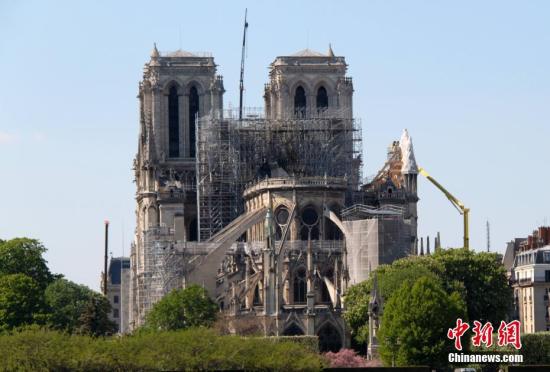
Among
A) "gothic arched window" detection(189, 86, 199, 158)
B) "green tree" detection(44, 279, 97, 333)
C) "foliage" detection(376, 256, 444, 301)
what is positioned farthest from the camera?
"gothic arched window" detection(189, 86, 199, 158)

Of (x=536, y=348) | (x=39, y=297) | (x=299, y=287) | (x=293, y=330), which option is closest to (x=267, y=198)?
(x=299, y=287)

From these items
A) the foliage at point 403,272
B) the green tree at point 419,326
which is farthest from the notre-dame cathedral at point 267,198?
the green tree at point 419,326

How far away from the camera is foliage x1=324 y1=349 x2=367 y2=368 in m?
132

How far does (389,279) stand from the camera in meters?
146

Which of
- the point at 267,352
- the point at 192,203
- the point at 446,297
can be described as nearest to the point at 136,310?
the point at 192,203

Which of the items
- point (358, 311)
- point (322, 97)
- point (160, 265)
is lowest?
point (358, 311)

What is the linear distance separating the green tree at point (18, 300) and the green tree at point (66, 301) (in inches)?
90.1

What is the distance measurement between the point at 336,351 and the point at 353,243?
13.0 metres

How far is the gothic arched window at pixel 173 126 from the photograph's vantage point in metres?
192

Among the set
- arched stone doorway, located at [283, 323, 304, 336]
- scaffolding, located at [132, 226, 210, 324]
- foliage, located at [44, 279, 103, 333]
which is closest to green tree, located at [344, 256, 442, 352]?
arched stone doorway, located at [283, 323, 304, 336]

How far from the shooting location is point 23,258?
15938cm

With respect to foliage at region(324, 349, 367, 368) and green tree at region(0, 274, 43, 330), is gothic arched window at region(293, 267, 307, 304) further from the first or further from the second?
green tree at region(0, 274, 43, 330)

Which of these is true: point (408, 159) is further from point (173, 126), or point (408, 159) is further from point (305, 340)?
point (305, 340)

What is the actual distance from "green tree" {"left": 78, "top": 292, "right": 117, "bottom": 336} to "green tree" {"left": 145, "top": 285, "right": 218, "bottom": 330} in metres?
3.23
